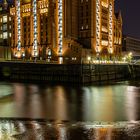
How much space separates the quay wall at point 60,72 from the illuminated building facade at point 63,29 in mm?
15294

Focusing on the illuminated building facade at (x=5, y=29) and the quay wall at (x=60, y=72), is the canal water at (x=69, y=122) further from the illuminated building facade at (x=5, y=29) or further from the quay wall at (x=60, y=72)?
the illuminated building facade at (x=5, y=29)

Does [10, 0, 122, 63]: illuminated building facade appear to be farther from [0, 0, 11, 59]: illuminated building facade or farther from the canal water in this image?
the canal water

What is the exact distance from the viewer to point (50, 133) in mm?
22594

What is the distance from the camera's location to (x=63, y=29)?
107 m

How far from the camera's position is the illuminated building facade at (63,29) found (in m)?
107

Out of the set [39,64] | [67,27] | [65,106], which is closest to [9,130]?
[65,106]

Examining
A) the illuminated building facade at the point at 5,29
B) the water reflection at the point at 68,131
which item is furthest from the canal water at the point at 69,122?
the illuminated building facade at the point at 5,29

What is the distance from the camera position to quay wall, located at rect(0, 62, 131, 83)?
254ft

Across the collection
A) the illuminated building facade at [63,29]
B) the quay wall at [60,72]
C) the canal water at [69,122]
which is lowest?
the canal water at [69,122]

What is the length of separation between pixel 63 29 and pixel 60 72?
3072 centimetres

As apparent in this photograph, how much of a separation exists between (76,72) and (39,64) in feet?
41.7

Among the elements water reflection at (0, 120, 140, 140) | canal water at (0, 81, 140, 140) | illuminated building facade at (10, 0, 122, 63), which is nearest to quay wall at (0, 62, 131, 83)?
illuminated building facade at (10, 0, 122, 63)

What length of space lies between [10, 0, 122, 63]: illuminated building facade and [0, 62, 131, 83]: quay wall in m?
15.3

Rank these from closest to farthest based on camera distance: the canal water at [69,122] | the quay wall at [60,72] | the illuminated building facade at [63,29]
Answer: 1. the canal water at [69,122]
2. the quay wall at [60,72]
3. the illuminated building facade at [63,29]
